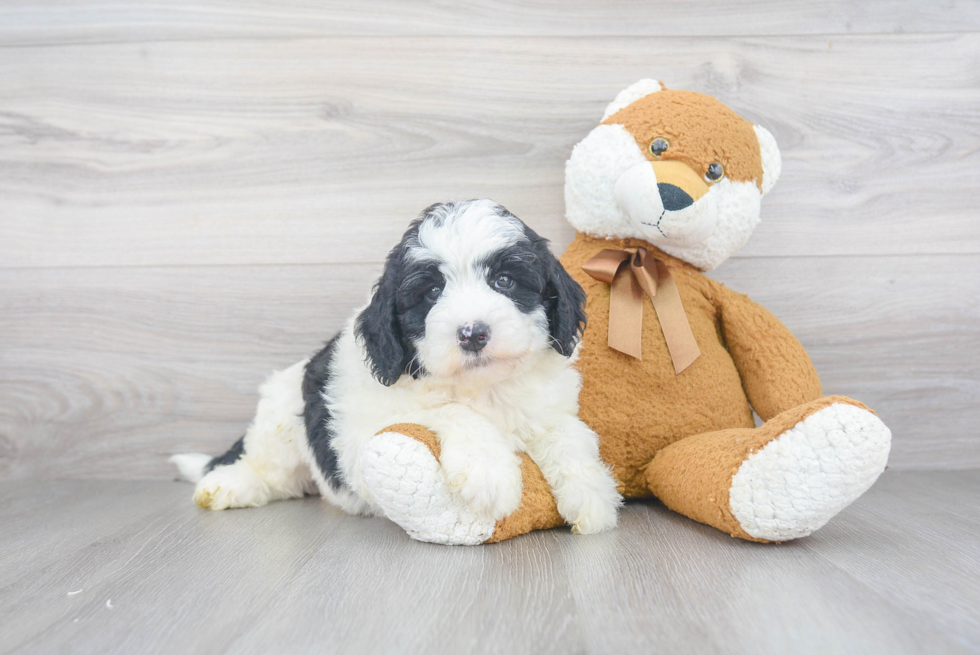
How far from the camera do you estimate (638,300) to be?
1523 millimetres

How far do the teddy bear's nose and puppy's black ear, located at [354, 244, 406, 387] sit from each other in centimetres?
55

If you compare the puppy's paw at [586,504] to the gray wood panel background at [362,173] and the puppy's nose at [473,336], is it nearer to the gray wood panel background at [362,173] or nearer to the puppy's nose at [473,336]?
the puppy's nose at [473,336]

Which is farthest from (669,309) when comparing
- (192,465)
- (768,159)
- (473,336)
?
(192,465)

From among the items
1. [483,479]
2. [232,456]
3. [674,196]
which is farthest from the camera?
[232,456]

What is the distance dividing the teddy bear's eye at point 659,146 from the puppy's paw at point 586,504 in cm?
68

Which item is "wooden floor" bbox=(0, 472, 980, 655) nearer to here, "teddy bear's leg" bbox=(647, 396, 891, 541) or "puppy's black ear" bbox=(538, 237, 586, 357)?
"teddy bear's leg" bbox=(647, 396, 891, 541)

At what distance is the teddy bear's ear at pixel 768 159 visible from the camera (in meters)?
1.61

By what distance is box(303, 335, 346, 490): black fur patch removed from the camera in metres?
1.42

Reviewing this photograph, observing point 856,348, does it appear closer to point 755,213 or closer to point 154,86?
point 755,213

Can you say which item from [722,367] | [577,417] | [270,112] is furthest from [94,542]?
[722,367]

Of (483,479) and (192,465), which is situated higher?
(483,479)

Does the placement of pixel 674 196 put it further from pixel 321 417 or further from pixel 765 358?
pixel 321 417

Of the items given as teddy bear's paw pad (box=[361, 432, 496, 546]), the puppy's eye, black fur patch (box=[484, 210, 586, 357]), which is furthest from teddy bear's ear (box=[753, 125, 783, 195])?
teddy bear's paw pad (box=[361, 432, 496, 546])

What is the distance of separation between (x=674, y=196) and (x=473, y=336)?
0.55m
